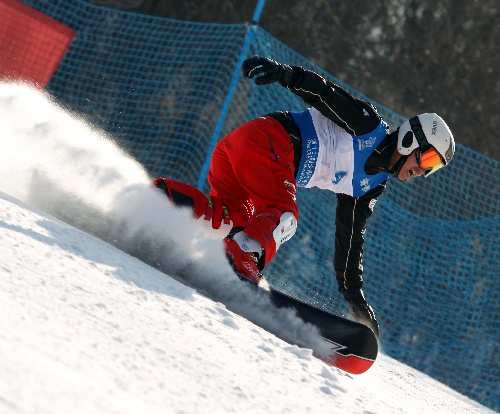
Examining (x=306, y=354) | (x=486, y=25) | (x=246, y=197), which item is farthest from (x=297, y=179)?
(x=486, y=25)

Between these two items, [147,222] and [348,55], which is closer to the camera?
[147,222]

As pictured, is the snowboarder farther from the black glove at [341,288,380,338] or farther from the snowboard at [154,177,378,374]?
the snowboard at [154,177,378,374]

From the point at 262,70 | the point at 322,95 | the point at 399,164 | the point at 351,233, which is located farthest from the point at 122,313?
the point at 351,233

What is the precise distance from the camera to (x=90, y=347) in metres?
1.83

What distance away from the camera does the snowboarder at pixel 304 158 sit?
142 inches

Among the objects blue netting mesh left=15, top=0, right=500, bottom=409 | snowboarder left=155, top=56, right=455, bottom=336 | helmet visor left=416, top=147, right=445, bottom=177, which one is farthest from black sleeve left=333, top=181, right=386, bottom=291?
blue netting mesh left=15, top=0, right=500, bottom=409

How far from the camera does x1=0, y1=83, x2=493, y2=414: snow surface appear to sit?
1702mm

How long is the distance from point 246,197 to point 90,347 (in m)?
2.24

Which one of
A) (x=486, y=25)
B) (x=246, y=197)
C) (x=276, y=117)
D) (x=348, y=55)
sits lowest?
(x=246, y=197)

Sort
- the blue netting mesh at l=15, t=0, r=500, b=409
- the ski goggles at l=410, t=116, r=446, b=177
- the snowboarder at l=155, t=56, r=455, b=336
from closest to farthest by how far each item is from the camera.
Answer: the snowboarder at l=155, t=56, r=455, b=336, the ski goggles at l=410, t=116, r=446, b=177, the blue netting mesh at l=15, t=0, r=500, b=409

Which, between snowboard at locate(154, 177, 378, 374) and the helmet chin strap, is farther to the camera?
the helmet chin strap

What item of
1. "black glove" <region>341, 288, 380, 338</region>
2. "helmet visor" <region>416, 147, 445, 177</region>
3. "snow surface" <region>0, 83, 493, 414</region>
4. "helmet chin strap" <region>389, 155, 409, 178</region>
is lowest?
"snow surface" <region>0, 83, 493, 414</region>

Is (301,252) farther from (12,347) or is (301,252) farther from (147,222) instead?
(12,347)

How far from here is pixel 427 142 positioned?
12.4 feet
